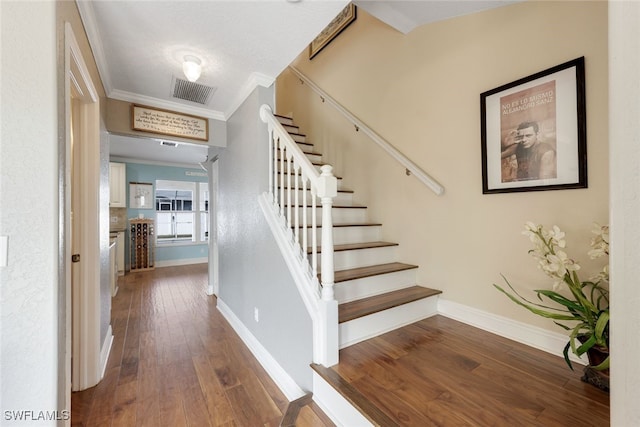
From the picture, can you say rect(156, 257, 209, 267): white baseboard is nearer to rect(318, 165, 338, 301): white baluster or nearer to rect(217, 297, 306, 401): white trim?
rect(217, 297, 306, 401): white trim

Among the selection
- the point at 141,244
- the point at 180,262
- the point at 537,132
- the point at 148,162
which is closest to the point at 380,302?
the point at 537,132

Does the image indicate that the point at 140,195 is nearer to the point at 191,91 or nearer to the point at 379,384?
the point at 191,91

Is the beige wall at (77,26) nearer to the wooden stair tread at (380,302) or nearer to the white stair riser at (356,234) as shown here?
the white stair riser at (356,234)

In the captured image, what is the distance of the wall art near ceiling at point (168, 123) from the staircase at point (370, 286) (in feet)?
5.69

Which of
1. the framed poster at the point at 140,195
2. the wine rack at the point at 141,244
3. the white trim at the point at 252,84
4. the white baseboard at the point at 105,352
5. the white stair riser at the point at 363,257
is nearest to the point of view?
the white baseboard at the point at 105,352

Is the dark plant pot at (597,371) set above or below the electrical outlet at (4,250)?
below

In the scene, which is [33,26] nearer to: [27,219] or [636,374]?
[27,219]

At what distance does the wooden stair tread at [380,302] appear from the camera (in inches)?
65.5

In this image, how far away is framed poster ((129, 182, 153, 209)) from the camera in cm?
580

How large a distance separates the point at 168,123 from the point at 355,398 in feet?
9.46

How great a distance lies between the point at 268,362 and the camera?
6.63 feet

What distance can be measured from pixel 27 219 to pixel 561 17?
2734 mm

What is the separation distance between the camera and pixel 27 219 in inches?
39.4

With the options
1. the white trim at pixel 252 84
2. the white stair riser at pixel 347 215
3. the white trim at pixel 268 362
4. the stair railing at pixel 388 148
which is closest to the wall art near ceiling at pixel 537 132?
the stair railing at pixel 388 148
